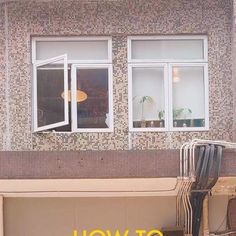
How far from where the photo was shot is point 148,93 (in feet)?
27.4

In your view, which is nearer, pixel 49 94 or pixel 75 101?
pixel 75 101

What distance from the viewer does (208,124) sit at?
823 centimetres

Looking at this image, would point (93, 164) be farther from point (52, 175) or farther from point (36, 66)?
point (36, 66)

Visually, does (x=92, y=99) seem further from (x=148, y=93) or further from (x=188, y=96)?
(x=188, y=96)

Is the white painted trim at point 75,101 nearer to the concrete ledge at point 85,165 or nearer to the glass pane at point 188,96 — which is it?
the glass pane at point 188,96

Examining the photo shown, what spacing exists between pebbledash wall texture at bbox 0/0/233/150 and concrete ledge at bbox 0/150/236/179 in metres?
1.14

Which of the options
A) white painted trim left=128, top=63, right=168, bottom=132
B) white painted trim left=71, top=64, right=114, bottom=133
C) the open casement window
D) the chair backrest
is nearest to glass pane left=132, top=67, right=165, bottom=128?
white painted trim left=128, top=63, right=168, bottom=132

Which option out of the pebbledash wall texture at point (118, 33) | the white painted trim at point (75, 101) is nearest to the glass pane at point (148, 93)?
the pebbledash wall texture at point (118, 33)

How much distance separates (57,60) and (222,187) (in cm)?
314

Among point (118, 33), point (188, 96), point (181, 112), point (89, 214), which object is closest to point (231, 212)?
point (181, 112)

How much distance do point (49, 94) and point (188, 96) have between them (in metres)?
2.23

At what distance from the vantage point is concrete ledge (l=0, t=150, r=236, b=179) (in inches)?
276

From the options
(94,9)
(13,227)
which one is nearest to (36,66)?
(94,9)

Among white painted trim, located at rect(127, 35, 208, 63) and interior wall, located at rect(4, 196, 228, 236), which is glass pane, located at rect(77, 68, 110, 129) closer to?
white painted trim, located at rect(127, 35, 208, 63)
